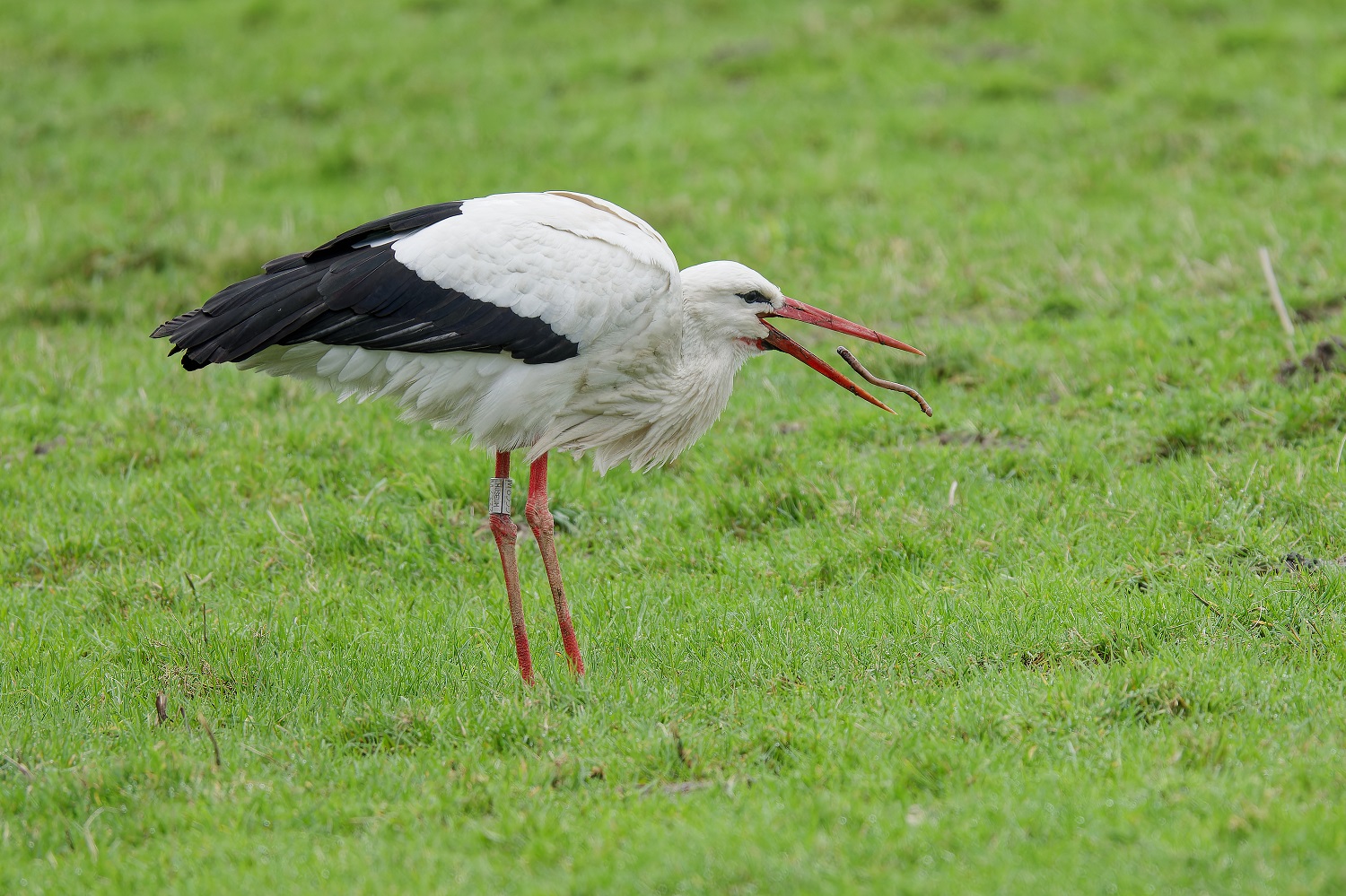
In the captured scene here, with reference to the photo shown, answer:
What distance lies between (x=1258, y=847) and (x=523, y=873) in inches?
75.8

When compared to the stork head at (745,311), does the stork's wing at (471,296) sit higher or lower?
higher

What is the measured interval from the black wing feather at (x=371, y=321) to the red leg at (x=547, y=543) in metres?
0.59

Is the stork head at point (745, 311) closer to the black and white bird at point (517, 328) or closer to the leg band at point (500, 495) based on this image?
the black and white bird at point (517, 328)

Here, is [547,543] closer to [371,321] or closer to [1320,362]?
[371,321]

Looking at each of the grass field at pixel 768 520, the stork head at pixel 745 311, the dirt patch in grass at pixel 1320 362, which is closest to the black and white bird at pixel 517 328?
the stork head at pixel 745 311

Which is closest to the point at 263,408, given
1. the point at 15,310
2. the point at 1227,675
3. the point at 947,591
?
Answer: the point at 15,310

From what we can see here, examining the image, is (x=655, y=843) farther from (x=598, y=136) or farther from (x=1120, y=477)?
(x=598, y=136)

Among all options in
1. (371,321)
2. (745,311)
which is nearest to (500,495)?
(371,321)

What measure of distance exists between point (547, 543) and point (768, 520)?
1.32 meters

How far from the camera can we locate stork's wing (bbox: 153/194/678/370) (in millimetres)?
5223

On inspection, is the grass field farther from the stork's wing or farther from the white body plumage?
the stork's wing

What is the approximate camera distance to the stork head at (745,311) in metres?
5.48

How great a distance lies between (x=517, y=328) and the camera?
522cm

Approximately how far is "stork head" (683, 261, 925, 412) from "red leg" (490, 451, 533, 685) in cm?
101
